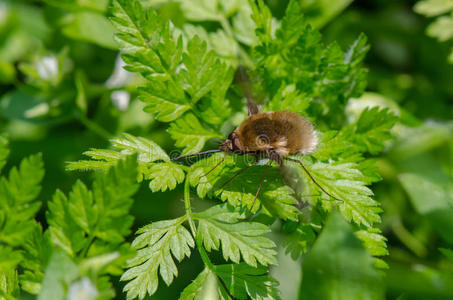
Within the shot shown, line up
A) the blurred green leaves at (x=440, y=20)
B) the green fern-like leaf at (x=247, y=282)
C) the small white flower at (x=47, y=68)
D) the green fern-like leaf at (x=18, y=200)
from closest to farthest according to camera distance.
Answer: the green fern-like leaf at (x=18, y=200)
the green fern-like leaf at (x=247, y=282)
the blurred green leaves at (x=440, y=20)
the small white flower at (x=47, y=68)

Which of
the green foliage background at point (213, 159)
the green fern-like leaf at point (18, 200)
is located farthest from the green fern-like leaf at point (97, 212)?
the green fern-like leaf at point (18, 200)

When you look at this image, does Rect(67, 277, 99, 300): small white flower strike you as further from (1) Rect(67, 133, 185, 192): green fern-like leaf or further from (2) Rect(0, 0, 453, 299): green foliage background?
(1) Rect(67, 133, 185, 192): green fern-like leaf

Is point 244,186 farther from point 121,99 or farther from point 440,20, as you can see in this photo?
point 440,20

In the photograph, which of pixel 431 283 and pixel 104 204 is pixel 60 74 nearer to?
pixel 104 204

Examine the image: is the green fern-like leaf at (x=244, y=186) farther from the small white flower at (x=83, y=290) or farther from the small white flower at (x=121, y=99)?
the small white flower at (x=121, y=99)

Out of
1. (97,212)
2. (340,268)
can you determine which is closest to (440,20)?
(340,268)

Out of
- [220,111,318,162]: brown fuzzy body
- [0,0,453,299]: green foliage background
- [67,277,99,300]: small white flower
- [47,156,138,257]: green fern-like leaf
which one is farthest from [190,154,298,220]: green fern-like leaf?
[67,277,99,300]: small white flower

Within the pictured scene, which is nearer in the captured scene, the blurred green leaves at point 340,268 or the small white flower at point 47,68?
the blurred green leaves at point 340,268
